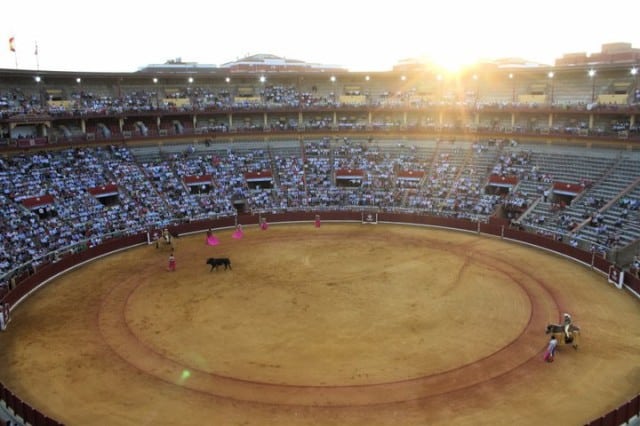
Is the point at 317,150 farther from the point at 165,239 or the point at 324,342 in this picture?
the point at 324,342

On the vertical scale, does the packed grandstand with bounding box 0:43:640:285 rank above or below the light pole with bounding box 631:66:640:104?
below

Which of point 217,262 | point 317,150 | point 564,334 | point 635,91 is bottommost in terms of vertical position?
point 217,262

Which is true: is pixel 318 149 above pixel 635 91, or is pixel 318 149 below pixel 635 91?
below

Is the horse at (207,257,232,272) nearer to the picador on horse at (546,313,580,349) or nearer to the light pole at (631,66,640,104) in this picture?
the picador on horse at (546,313,580,349)

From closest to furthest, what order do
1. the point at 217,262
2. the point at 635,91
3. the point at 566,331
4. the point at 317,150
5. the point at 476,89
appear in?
1. the point at 566,331
2. the point at 217,262
3. the point at 635,91
4. the point at 317,150
5. the point at 476,89

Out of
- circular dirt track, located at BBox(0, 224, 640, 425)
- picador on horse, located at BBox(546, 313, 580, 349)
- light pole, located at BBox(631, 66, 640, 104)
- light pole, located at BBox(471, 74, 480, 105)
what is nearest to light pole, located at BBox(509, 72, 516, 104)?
light pole, located at BBox(471, 74, 480, 105)

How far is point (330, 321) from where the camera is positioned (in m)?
27.4

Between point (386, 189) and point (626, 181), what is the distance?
76.1ft

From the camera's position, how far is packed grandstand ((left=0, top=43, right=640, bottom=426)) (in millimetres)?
45594

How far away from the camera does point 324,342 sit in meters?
24.9

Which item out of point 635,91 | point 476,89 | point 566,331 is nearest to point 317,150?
point 476,89

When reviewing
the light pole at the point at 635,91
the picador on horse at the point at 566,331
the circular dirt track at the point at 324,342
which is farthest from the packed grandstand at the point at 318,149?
the picador on horse at the point at 566,331

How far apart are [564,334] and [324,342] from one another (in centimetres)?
1136

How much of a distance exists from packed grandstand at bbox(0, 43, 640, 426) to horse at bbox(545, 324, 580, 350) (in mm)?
15349
